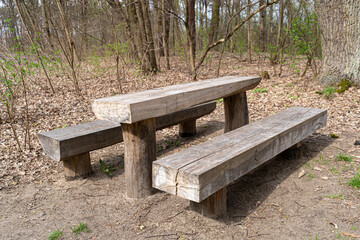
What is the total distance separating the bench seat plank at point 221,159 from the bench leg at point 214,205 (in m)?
0.20

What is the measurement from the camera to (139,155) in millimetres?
2854

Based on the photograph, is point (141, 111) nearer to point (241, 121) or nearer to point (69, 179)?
point (69, 179)

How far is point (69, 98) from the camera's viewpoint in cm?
693

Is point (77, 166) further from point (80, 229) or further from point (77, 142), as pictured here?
Answer: point (80, 229)

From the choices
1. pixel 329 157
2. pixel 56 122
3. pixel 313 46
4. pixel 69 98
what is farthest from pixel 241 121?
pixel 69 98

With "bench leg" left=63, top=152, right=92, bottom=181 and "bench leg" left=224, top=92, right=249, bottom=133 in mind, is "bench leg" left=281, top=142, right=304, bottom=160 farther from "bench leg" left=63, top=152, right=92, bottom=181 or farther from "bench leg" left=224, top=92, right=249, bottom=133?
"bench leg" left=63, top=152, right=92, bottom=181

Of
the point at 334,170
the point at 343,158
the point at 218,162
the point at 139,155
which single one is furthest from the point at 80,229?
the point at 343,158

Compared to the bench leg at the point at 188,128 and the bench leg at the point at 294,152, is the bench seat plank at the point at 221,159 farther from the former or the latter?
the bench leg at the point at 188,128

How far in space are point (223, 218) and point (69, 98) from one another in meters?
5.59

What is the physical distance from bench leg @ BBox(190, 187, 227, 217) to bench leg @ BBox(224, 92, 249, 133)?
1864 millimetres

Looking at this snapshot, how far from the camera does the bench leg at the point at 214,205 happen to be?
241 centimetres

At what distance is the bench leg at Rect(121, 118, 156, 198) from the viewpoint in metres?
2.78

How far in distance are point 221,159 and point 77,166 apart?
1.96 m

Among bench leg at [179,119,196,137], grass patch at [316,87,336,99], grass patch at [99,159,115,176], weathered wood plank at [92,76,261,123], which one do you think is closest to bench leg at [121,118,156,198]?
weathered wood plank at [92,76,261,123]
